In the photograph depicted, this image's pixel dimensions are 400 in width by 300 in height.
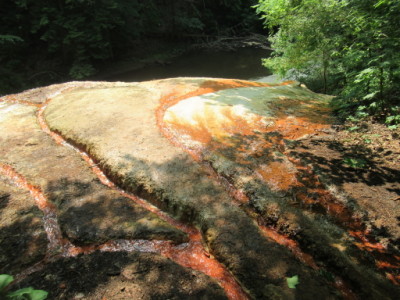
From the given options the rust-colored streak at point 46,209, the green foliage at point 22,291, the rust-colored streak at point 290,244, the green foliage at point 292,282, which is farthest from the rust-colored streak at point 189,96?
the green foliage at point 22,291

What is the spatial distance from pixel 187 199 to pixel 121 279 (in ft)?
4.18

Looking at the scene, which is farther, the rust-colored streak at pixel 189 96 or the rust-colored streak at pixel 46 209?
the rust-colored streak at pixel 189 96

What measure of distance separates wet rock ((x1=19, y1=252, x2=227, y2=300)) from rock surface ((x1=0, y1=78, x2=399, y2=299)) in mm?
11

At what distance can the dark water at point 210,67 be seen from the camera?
16.4 m

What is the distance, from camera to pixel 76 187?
12.3 ft

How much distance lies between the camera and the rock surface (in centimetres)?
259

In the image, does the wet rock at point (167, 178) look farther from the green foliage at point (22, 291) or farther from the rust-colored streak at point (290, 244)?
the green foliage at point (22, 291)

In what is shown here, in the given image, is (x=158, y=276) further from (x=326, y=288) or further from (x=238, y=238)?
(x=326, y=288)

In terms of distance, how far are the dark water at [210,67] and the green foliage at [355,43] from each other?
774 centimetres

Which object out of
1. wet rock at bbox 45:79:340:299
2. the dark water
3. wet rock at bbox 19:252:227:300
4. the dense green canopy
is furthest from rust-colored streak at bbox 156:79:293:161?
the dense green canopy

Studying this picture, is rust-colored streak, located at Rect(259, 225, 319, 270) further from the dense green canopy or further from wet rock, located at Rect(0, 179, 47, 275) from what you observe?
the dense green canopy

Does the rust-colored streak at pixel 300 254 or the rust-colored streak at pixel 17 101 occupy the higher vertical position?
the rust-colored streak at pixel 17 101

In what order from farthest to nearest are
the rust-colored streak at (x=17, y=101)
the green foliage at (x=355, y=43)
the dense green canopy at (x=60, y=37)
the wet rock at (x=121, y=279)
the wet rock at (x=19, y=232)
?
the dense green canopy at (x=60, y=37) → the rust-colored streak at (x=17, y=101) → the green foliage at (x=355, y=43) → the wet rock at (x=19, y=232) → the wet rock at (x=121, y=279)

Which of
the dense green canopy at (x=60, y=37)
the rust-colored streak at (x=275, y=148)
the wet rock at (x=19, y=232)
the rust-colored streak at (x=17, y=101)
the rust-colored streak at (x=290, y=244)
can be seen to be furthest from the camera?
the dense green canopy at (x=60, y=37)
